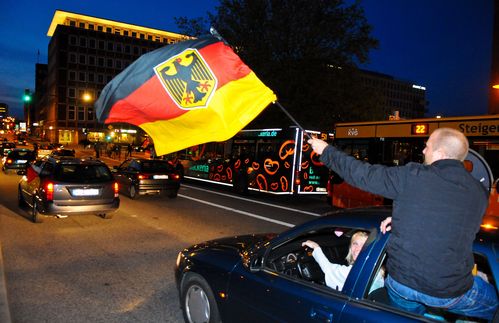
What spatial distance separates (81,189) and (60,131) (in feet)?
292

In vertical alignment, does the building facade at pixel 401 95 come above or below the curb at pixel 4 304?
above

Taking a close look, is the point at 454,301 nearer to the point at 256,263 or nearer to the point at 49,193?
the point at 256,263

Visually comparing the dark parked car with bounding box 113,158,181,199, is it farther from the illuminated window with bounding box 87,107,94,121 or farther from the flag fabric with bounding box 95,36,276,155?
the illuminated window with bounding box 87,107,94,121

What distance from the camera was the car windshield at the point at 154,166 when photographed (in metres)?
14.1

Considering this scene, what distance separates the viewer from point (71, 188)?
358 inches

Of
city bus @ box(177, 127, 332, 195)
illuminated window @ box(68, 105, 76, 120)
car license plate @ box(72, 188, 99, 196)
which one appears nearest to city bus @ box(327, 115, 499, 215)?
city bus @ box(177, 127, 332, 195)

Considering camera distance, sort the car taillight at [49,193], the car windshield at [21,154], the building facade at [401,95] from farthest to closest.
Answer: the building facade at [401,95] → the car windshield at [21,154] → the car taillight at [49,193]

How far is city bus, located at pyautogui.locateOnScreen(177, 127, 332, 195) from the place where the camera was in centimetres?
1555

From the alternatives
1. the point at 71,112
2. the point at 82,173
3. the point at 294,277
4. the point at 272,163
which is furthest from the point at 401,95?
the point at 294,277

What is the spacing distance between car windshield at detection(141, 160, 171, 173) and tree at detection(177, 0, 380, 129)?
32.2 ft

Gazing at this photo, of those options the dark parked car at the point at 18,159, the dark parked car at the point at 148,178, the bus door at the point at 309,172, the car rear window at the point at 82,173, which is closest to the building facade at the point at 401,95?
the dark parked car at the point at 18,159

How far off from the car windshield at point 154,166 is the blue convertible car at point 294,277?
10039 millimetres

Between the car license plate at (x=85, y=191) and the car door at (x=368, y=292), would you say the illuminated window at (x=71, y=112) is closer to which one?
the car license plate at (x=85, y=191)

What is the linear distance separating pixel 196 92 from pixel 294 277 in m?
2.36
